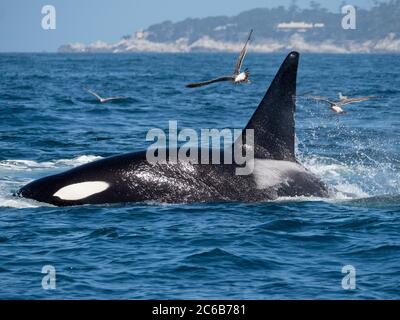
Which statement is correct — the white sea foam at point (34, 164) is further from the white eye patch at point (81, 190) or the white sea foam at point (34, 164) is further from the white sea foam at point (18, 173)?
the white eye patch at point (81, 190)

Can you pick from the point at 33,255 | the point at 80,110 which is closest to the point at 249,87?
the point at 80,110

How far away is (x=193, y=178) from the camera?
49.3 feet

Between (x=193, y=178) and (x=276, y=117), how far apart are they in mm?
1690

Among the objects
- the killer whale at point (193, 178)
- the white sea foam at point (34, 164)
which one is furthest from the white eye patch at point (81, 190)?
the white sea foam at point (34, 164)

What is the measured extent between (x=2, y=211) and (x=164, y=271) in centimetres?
435

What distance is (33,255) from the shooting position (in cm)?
1273

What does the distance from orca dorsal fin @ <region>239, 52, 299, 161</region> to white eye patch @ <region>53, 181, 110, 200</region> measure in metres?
2.50

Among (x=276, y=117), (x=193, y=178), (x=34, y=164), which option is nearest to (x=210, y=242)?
(x=193, y=178)

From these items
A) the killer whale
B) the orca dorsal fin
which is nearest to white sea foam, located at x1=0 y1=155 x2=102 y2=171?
the killer whale

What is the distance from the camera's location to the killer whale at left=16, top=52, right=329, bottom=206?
14.9 meters

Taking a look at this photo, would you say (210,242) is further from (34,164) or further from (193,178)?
(34,164)

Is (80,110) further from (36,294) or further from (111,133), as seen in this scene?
(36,294)

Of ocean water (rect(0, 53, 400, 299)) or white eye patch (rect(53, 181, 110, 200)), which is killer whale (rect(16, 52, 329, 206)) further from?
ocean water (rect(0, 53, 400, 299))

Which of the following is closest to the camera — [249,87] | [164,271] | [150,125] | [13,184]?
[164,271]
